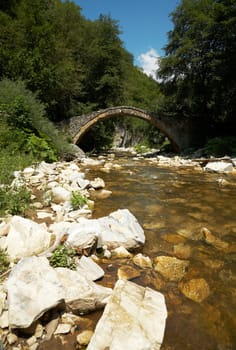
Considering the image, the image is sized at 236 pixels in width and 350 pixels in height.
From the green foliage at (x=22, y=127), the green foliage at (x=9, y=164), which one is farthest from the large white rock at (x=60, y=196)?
the green foliage at (x=22, y=127)

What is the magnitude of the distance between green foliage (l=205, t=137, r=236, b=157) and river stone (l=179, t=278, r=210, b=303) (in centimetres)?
984

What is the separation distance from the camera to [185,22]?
13.2 metres

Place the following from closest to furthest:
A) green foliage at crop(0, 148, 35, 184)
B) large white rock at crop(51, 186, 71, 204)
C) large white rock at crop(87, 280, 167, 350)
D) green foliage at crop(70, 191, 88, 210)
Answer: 1. large white rock at crop(87, 280, 167, 350)
2. green foliage at crop(70, 191, 88, 210)
3. large white rock at crop(51, 186, 71, 204)
4. green foliage at crop(0, 148, 35, 184)

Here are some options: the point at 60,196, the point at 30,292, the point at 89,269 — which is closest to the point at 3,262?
the point at 30,292

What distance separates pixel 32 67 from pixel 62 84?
1.83 metres

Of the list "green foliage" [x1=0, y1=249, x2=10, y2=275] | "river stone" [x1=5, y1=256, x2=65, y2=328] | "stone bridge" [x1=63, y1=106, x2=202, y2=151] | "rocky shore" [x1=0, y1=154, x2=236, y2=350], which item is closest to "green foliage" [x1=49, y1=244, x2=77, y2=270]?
"rocky shore" [x1=0, y1=154, x2=236, y2=350]

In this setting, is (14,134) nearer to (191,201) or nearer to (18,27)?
(191,201)

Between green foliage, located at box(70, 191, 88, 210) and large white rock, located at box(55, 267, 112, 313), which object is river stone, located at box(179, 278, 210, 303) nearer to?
large white rock, located at box(55, 267, 112, 313)

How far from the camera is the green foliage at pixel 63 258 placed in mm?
2076

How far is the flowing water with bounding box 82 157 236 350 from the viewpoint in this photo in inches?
66.2

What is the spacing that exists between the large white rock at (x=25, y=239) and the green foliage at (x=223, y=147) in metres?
10.6

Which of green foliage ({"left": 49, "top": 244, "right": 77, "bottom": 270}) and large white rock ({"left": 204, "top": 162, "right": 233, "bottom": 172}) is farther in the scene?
large white rock ({"left": 204, "top": 162, "right": 233, "bottom": 172})

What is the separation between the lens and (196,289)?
2.12 meters

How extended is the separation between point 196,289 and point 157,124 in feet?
43.9
